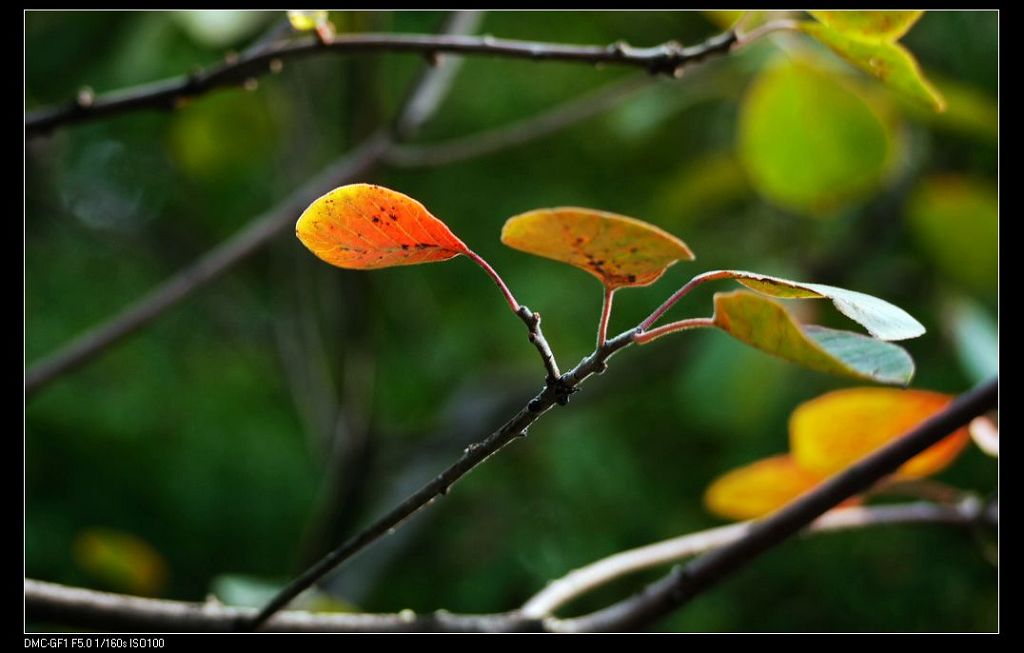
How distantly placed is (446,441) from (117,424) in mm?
699

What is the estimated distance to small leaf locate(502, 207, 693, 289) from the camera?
276 mm

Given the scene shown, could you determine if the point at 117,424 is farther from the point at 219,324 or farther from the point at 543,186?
the point at 543,186

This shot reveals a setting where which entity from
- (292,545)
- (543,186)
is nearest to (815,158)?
(543,186)

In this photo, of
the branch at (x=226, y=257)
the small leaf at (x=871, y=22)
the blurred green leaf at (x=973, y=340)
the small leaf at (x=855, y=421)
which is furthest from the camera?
the blurred green leaf at (x=973, y=340)

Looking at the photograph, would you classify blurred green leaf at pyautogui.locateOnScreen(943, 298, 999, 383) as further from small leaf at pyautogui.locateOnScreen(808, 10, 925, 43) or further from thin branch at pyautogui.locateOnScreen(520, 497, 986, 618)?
small leaf at pyautogui.locateOnScreen(808, 10, 925, 43)

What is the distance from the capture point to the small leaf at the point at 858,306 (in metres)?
0.27

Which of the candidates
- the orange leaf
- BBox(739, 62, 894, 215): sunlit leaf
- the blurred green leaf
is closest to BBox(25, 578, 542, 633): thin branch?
the orange leaf

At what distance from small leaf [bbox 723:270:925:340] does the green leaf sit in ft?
0.58

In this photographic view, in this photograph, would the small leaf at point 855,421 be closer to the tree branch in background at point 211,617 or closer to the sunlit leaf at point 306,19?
the tree branch in background at point 211,617

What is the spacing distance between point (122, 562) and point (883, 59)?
3.56 ft

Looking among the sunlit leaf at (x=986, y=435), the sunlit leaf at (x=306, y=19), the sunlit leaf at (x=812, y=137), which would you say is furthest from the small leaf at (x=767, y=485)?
the sunlit leaf at (x=812, y=137)
